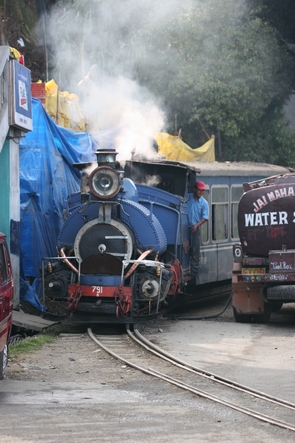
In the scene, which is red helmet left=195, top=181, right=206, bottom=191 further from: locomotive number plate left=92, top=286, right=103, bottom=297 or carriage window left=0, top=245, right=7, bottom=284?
carriage window left=0, top=245, right=7, bottom=284

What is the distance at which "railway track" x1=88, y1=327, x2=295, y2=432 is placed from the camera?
7.39 metres

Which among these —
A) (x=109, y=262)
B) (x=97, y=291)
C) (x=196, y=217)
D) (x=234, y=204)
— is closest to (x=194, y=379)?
(x=97, y=291)

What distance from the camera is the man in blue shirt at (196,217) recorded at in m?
14.7

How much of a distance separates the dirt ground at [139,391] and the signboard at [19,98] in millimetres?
3677

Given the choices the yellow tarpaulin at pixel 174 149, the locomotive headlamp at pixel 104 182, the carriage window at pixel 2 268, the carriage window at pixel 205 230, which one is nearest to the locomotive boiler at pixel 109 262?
the locomotive headlamp at pixel 104 182

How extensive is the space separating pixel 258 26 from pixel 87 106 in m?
7.71

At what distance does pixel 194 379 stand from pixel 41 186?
7.06 m

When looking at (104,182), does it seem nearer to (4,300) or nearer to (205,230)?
(205,230)

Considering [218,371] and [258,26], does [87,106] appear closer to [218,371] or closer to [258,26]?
[258,26]

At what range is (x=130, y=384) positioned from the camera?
8797 mm

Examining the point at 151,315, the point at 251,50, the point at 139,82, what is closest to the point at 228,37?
the point at 251,50

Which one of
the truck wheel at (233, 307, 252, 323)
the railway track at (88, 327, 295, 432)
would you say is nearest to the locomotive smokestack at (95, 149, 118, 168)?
the railway track at (88, 327, 295, 432)

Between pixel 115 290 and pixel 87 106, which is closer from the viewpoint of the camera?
pixel 115 290

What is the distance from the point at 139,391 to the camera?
838 cm
